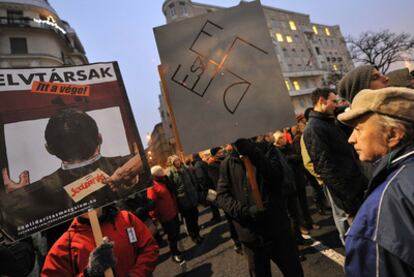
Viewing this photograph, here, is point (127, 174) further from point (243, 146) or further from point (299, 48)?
point (299, 48)

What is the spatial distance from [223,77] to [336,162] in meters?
1.53

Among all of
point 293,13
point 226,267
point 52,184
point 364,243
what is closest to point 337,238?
point 226,267

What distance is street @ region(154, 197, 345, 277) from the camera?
3562 mm

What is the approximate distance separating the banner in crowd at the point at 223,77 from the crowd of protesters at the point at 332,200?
30 centimetres

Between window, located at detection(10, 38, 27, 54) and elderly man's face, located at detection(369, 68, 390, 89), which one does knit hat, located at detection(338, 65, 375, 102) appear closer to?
elderly man's face, located at detection(369, 68, 390, 89)

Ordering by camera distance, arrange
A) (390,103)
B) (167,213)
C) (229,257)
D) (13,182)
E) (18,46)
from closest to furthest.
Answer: (390,103), (13,182), (229,257), (167,213), (18,46)

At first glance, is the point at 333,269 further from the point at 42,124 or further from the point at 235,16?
the point at 42,124

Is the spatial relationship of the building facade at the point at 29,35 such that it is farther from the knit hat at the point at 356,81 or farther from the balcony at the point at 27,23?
the knit hat at the point at 356,81

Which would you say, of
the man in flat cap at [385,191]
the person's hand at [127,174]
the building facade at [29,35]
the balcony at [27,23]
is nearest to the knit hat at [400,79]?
the man in flat cap at [385,191]

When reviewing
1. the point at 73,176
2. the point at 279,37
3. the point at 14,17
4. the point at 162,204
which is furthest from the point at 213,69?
the point at 279,37

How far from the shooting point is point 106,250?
5.73 feet

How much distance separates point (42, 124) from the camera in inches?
69.4

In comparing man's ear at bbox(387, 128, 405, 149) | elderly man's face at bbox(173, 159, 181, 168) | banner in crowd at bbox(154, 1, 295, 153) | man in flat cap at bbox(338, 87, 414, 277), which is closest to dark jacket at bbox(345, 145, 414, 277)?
man in flat cap at bbox(338, 87, 414, 277)

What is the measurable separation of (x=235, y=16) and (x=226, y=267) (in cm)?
405
